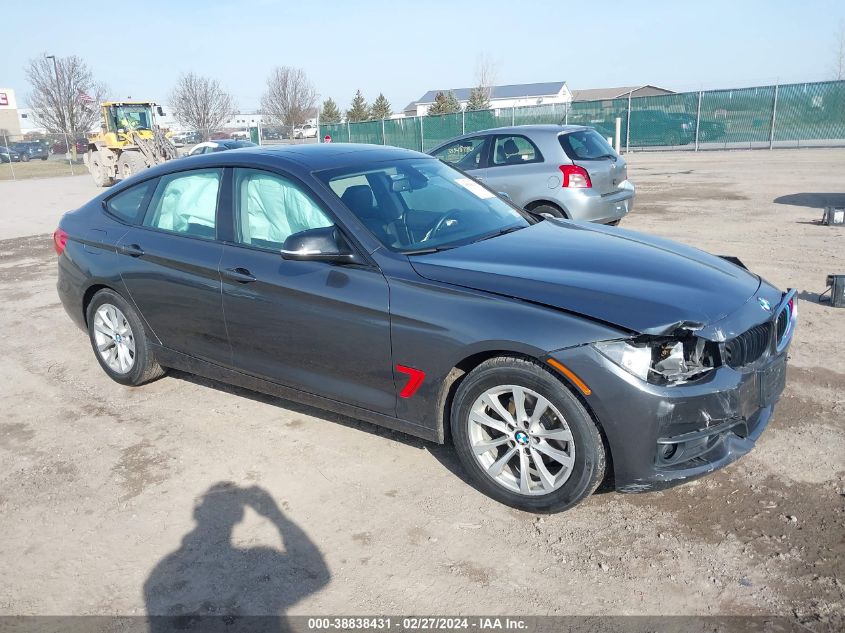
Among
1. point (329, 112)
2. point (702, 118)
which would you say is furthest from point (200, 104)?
point (702, 118)

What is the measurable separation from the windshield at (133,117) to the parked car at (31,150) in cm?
2523

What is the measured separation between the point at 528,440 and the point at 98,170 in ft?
88.7

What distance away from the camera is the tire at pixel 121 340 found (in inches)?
194

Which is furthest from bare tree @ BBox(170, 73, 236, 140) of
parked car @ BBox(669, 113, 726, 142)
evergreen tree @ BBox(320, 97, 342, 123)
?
parked car @ BBox(669, 113, 726, 142)

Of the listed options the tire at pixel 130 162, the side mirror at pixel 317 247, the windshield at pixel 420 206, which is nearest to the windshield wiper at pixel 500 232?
the windshield at pixel 420 206

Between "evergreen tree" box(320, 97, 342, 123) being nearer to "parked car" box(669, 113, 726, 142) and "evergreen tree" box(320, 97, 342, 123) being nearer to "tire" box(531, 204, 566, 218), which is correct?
"parked car" box(669, 113, 726, 142)

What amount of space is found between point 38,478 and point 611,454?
3190mm

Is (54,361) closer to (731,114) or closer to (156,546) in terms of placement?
(156,546)

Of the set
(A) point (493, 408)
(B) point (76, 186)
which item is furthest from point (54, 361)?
(B) point (76, 186)

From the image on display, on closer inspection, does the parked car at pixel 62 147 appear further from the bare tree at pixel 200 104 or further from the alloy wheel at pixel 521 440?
the alloy wheel at pixel 521 440

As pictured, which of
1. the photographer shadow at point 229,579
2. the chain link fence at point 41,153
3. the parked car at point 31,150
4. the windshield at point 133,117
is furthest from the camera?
the parked car at point 31,150

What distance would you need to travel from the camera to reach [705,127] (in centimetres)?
3002

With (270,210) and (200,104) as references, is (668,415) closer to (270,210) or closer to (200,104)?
(270,210)

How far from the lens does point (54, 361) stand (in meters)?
5.94
